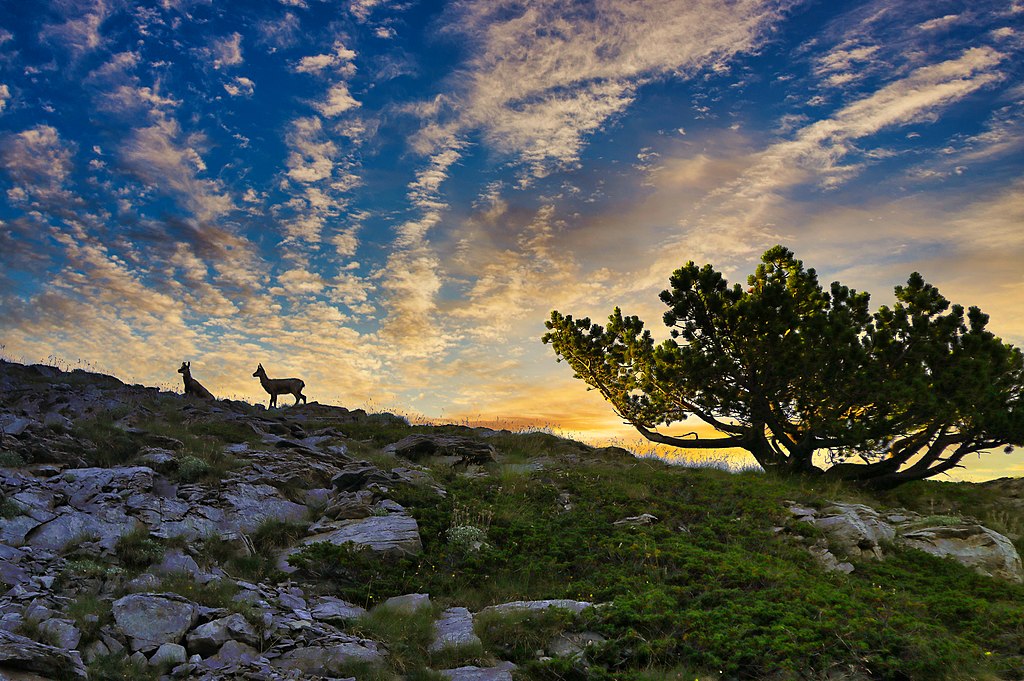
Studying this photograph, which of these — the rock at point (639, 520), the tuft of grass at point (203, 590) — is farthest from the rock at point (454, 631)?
the rock at point (639, 520)

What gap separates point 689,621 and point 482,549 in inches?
173

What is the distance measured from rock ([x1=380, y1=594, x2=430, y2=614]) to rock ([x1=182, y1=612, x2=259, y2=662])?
2.29m

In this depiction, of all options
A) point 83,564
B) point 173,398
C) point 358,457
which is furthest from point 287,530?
point 173,398

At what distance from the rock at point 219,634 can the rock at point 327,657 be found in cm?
55

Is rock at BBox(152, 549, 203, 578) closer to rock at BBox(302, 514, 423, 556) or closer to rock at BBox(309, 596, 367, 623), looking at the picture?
rock at BBox(309, 596, 367, 623)

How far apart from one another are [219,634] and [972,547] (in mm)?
16805

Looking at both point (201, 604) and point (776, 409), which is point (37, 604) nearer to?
point (201, 604)

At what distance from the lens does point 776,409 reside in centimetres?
2406

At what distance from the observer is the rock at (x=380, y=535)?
1190cm

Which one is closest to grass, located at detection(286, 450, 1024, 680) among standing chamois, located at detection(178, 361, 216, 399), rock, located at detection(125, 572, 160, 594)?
rock, located at detection(125, 572, 160, 594)

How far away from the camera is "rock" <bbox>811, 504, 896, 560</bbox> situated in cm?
1470

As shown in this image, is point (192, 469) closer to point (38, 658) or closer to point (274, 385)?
point (38, 658)

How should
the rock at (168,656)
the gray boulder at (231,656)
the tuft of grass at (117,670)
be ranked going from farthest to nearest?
1. the gray boulder at (231,656)
2. the rock at (168,656)
3. the tuft of grass at (117,670)

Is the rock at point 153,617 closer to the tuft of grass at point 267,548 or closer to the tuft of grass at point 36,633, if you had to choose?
the tuft of grass at point 36,633
